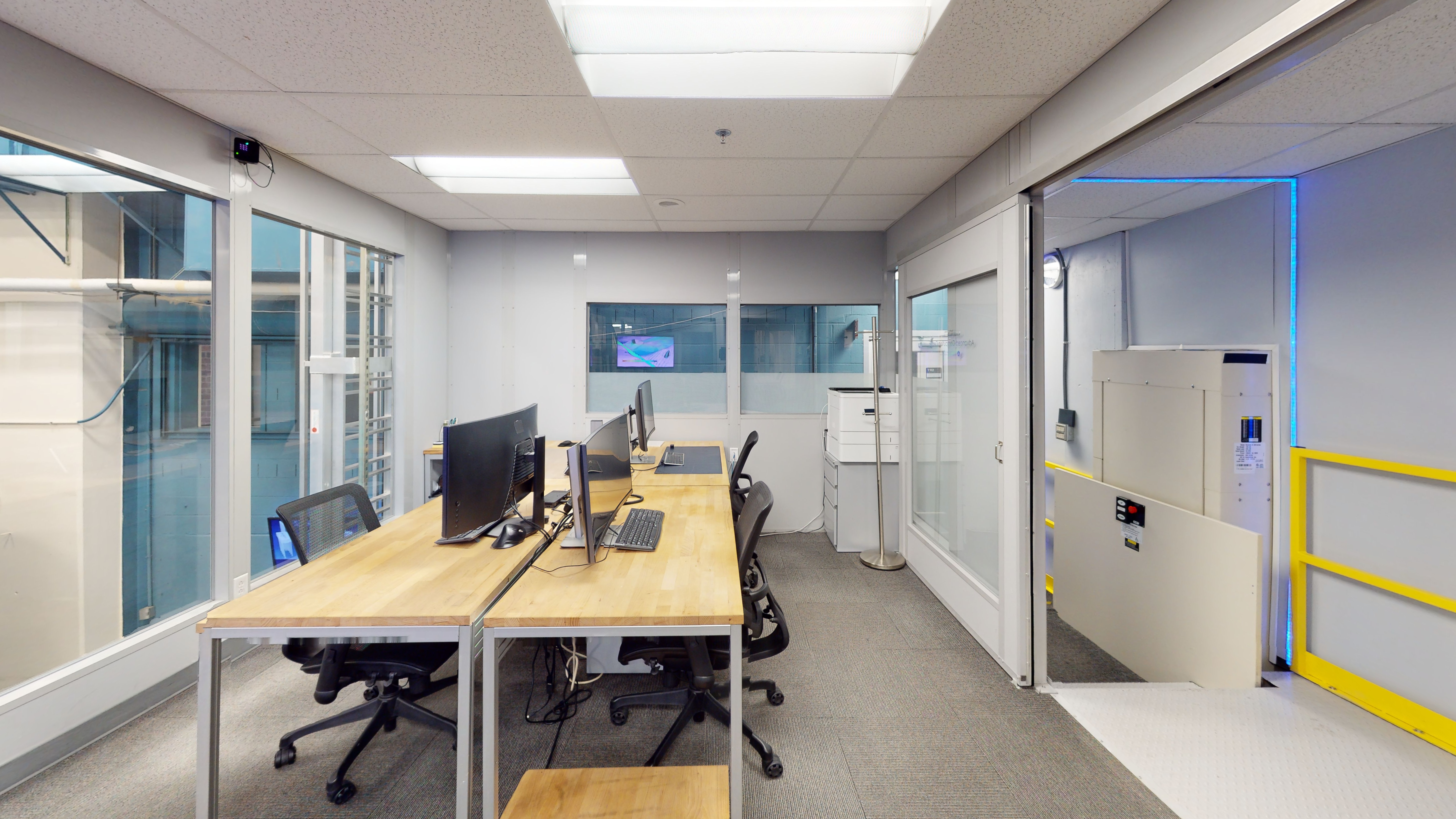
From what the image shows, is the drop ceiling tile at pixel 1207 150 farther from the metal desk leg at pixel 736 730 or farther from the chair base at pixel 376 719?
the chair base at pixel 376 719

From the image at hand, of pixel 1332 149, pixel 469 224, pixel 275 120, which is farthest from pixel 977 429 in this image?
pixel 469 224

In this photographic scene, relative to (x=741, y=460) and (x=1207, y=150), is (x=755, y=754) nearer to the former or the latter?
(x=741, y=460)

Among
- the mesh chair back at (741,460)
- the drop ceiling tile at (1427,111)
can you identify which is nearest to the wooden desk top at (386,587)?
the mesh chair back at (741,460)

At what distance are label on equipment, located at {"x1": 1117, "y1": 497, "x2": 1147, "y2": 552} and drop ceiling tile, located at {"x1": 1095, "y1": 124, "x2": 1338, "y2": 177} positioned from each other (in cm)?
169

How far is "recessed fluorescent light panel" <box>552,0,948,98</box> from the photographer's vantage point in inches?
73.7

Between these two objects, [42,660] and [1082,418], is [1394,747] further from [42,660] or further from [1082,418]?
[42,660]

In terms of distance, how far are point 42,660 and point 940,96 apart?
4.13 meters

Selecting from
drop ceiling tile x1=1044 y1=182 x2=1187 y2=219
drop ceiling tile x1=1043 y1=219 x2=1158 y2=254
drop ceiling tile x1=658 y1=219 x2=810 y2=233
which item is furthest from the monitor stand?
drop ceiling tile x1=1043 y1=219 x2=1158 y2=254

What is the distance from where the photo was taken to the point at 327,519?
215 centimetres

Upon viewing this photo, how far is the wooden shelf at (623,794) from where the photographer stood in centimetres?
152

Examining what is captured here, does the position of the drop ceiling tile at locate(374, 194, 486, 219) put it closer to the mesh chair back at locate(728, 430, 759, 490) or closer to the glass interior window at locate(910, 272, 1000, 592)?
the mesh chair back at locate(728, 430, 759, 490)

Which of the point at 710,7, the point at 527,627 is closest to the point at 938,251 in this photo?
the point at 710,7

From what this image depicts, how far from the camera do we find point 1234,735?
2061mm

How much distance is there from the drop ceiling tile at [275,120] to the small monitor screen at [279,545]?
1.99 metres
